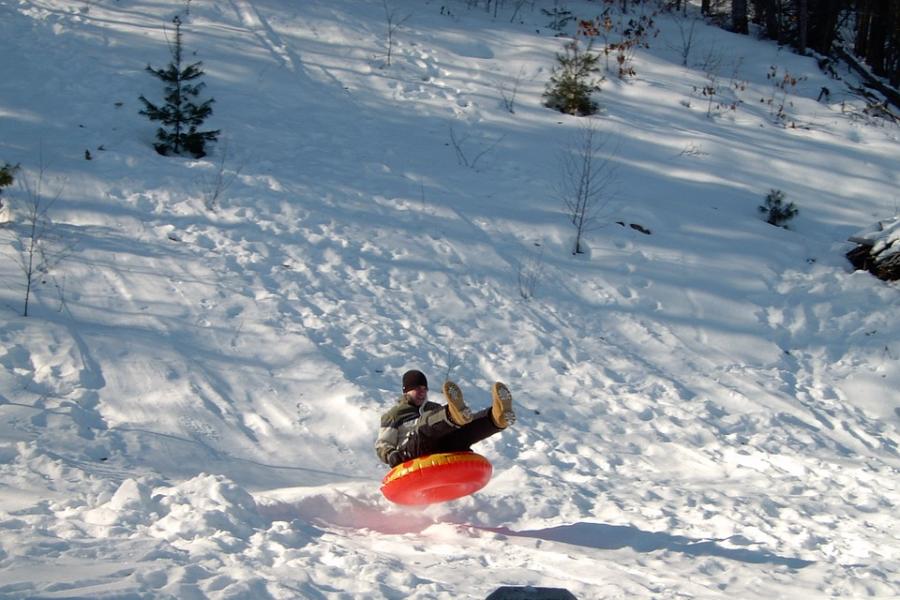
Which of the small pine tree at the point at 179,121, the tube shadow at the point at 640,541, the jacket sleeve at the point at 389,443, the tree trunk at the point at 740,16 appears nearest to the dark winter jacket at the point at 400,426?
the jacket sleeve at the point at 389,443

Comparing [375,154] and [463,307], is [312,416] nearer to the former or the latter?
[463,307]

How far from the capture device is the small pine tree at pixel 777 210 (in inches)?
428

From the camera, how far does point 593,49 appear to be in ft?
49.5

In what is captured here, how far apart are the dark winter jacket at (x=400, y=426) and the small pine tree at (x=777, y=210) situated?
6.88 m

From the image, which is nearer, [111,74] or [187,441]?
[187,441]

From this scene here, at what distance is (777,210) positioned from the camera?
10883 mm

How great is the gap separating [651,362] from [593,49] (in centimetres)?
Result: 845

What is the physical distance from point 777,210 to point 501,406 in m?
7.25

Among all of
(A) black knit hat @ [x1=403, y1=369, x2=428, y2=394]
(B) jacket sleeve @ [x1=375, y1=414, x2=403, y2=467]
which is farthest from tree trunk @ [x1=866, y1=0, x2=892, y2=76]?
(B) jacket sleeve @ [x1=375, y1=414, x2=403, y2=467]

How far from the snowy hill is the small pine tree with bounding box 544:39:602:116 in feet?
1.01

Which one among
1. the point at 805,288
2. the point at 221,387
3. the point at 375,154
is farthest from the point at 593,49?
the point at 221,387

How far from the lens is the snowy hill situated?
4875 mm

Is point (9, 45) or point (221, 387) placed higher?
point (9, 45)

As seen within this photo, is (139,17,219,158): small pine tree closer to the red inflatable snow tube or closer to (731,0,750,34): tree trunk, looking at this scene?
the red inflatable snow tube
